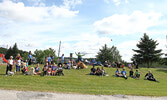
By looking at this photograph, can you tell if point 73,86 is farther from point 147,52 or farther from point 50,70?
point 147,52

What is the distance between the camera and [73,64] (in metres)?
21.3

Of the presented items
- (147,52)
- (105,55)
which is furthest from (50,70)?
(105,55)

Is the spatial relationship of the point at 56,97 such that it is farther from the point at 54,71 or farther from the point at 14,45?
the point at 14,45

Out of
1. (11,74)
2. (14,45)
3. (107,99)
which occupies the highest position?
(14,45)

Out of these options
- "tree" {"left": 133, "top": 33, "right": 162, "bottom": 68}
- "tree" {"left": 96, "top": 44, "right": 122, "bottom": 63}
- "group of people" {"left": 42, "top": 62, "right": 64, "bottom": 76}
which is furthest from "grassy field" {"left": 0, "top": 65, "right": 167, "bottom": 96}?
"tree" {"left": 96, "top": 44, "right": 122, "bottom": 63}

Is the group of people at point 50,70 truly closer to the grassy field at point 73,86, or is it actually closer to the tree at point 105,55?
the grassy field at point 73,86

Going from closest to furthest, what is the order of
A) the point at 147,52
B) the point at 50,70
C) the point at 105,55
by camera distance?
the point at 50,70
the point at 147,52
the point at 105,55

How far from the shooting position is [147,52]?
40.4m

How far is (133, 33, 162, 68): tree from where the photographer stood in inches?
1566

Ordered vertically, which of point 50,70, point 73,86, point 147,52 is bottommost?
point 73,86

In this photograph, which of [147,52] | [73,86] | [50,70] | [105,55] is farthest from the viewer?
[105,55]

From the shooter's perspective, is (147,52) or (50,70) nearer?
(50,70)

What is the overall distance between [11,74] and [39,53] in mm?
74005

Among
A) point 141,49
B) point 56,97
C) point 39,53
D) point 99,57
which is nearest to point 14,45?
point 39,53
